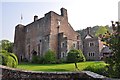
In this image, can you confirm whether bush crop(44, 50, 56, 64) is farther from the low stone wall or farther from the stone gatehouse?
the low stone wall

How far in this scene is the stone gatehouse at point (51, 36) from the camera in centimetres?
4641

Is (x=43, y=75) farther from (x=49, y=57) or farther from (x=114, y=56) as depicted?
(x=49, y=57)

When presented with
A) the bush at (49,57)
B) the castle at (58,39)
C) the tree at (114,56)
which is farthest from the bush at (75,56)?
the tree at (114,56)

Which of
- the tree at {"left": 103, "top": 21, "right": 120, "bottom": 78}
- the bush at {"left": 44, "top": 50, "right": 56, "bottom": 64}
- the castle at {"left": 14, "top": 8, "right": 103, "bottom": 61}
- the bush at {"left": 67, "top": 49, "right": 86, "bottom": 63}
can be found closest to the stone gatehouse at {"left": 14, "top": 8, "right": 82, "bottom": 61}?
the castle at {"left": 14, "top": 8, "right": 103, "bottom": 61}

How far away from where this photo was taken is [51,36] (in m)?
46.8

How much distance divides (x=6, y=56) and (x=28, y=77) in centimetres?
545

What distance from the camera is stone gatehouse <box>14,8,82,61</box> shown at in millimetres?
46406

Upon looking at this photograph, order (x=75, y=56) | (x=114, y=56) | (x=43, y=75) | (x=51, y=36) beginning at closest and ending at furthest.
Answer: (x=43, y=75) < (x=114, y=56) < (x=75, y=56) < (x=51, y=36)

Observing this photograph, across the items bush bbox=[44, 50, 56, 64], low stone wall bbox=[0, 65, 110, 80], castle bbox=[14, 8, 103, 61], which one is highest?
castle bbox=[14, 8, 103, 61]

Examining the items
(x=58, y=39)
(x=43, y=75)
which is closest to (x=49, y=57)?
(x=58, y=39)

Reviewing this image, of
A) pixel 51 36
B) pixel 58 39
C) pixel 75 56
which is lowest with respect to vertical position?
pixel 75 56

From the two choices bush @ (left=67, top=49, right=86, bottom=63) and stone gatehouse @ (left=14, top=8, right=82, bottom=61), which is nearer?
bush @ (left=67, top=49, right=86, bottom=63)

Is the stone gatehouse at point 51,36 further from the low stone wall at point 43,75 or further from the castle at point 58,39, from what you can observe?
the low stone wall at point 43,75

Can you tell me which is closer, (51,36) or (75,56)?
(75,56)
